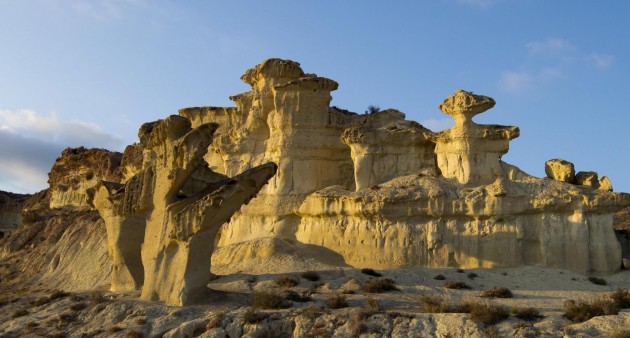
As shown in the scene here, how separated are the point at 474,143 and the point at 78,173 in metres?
39.7

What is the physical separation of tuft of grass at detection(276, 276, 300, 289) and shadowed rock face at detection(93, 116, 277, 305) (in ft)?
9.89

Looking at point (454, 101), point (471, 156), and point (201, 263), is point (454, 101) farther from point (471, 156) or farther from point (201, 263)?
point (201, 263)

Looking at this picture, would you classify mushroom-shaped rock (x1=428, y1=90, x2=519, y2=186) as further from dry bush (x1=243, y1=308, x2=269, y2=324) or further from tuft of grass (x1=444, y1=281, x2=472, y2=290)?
dry bush (x1=243, y1=308, x2=269, y2=324)

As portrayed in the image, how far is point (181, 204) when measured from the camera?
20875 mm

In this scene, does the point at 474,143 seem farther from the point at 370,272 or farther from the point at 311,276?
the point at 311,276

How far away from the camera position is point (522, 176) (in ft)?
92.3

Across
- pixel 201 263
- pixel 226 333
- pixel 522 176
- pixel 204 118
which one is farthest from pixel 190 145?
pixel 204 118

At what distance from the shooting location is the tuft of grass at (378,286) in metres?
21.9

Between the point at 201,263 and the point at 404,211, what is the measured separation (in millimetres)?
10035

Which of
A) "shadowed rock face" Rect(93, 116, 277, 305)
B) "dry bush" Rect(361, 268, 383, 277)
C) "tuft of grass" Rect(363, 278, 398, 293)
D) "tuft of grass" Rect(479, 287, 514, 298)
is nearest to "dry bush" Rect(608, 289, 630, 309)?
"tuft of grass" Rect(479, 287, 514, 298)

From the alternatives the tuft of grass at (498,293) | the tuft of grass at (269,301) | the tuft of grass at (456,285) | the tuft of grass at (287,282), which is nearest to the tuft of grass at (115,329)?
the tuft of grass at (269,301)

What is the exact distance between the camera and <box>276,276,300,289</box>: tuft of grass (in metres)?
22.4

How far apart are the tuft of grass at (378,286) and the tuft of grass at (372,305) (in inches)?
91.4

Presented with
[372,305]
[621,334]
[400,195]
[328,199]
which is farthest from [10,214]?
[621,334]
